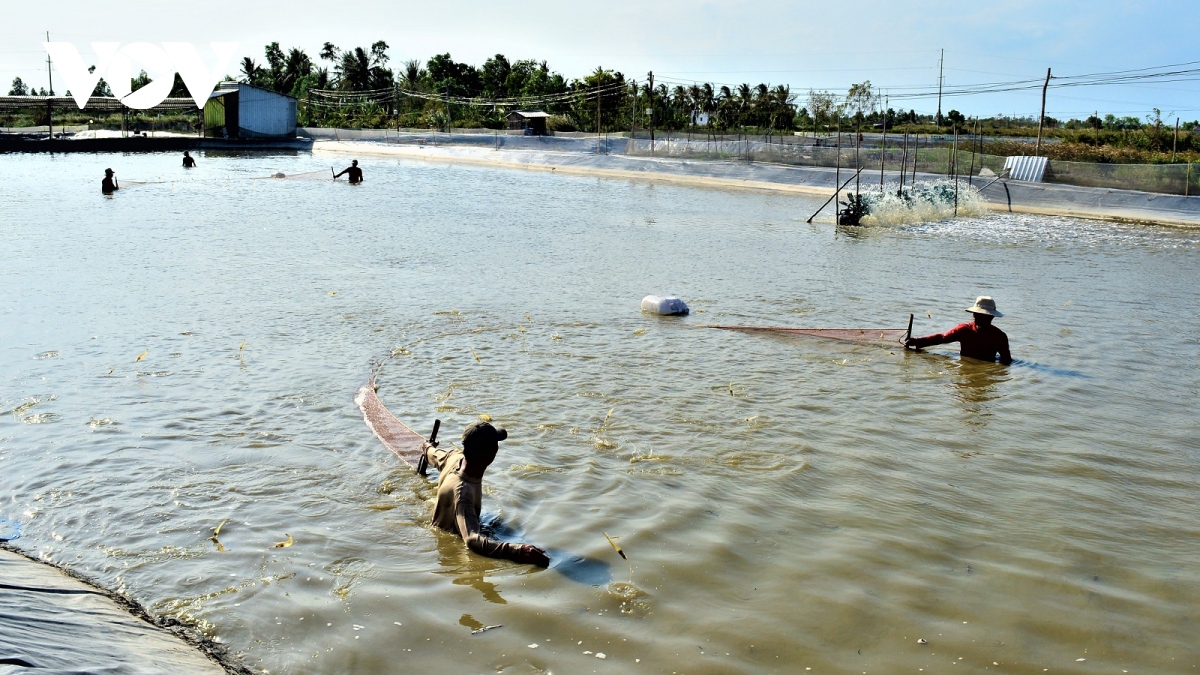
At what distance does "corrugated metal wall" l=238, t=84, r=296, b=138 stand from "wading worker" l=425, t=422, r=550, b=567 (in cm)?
6335

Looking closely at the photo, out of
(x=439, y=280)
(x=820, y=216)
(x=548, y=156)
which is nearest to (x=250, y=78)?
(x=548, y=156)

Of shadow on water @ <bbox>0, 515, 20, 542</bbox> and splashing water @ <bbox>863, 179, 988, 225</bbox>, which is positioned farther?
splashing water @ <bbox>863, 179, 988, 225</bbox>

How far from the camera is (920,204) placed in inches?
1091

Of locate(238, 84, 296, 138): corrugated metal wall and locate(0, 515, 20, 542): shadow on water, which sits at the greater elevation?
locate(238, 84, 296, 138): corrugated metal wall

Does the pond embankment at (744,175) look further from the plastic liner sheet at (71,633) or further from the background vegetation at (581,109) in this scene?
the plastic liner sheet at (71,633)

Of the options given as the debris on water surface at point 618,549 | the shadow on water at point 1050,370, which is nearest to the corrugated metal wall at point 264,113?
the shadow on water at point 1050,370

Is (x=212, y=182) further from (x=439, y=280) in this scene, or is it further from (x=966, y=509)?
(x=966, y=509)

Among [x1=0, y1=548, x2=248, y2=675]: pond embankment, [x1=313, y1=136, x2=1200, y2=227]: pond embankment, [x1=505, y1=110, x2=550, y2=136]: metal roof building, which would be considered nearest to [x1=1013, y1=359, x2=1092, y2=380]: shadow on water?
[x1=0, y1=548, x2=248, y2=675]: pond embankment

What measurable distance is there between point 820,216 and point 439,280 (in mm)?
15953

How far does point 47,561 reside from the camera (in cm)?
532

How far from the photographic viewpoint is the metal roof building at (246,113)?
62.8 metres

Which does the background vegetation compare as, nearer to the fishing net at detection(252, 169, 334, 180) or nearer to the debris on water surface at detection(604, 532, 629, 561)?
the fishing net at detection(252, 169, 334, 180)

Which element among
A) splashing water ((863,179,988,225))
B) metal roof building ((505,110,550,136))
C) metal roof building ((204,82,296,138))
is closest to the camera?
splashing water ((863,179,988,225))

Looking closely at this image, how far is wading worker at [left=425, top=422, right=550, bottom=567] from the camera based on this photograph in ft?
17.1
